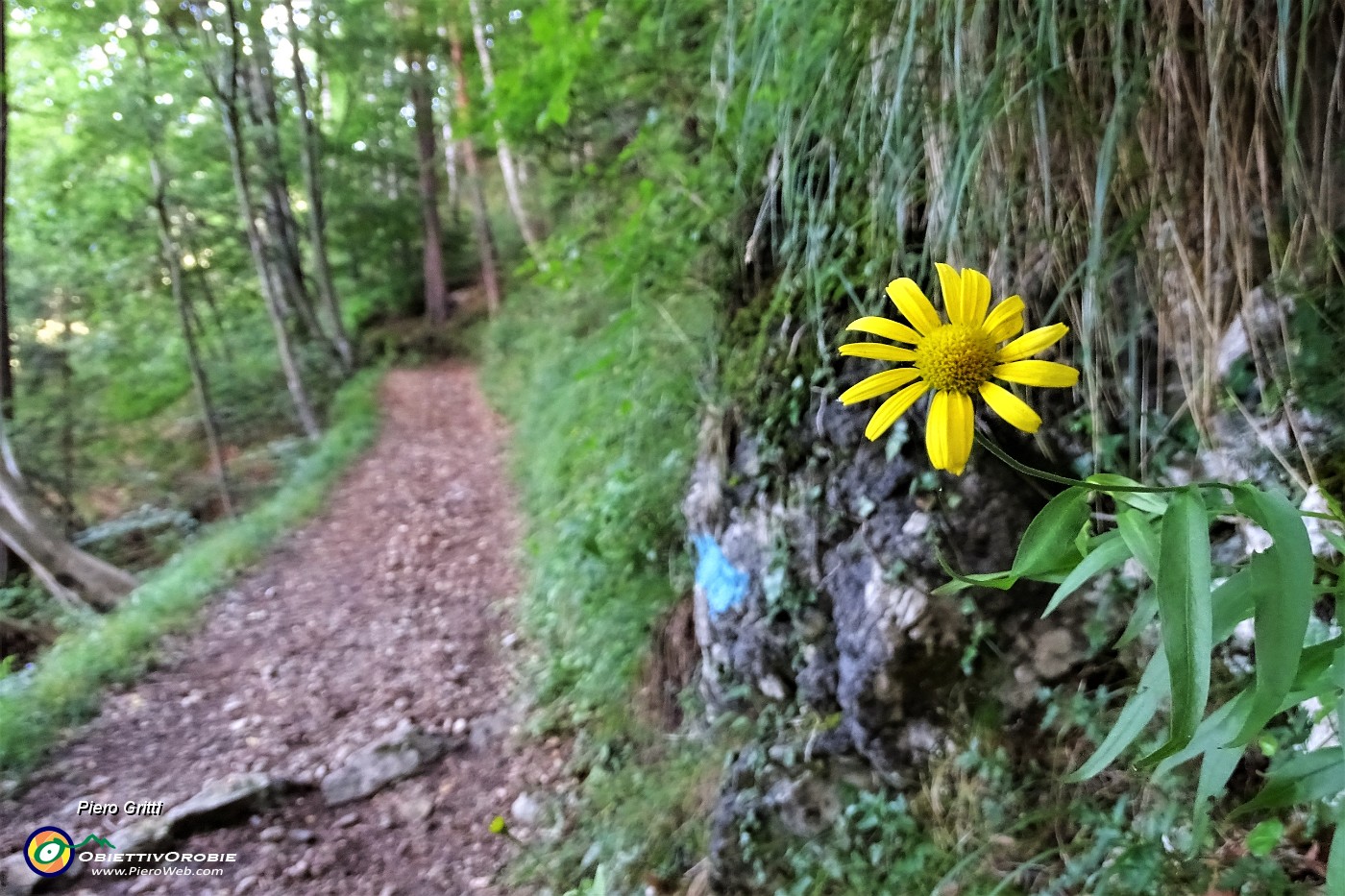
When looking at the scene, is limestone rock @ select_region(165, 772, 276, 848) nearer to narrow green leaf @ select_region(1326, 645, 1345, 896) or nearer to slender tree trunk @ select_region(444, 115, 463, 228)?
narrow green leaf @ select_region(1326, 645, 1345, 896)

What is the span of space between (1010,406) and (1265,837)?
949mm

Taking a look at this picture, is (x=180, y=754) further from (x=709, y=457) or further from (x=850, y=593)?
(x=850, y=593)

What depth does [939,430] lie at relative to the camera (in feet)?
2.22

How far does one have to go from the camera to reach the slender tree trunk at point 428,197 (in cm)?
1004

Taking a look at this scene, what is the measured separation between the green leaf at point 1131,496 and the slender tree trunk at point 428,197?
10863 millimetres

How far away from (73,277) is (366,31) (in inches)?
168

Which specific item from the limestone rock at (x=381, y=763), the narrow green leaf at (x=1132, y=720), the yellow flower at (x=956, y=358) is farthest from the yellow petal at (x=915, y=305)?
the limestone rock at (x=381, y=763)

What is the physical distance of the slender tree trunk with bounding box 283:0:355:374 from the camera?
8242 mm

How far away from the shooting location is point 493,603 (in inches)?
152

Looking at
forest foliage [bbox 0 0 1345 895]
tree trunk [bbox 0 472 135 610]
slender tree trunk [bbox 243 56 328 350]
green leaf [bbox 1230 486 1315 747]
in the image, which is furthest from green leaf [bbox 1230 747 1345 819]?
slender tree trunk [bbox 243 56 328 350]

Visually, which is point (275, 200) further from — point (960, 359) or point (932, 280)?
point (960, 359)

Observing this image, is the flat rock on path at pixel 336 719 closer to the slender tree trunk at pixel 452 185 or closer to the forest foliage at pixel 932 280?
the forest foliage at pixel 932 280

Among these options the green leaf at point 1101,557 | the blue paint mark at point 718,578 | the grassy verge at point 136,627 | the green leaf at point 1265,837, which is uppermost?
the green leaf at point 1101,557

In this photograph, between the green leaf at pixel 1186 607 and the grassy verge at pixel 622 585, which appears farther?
the grassy verge at pixel 622 585
